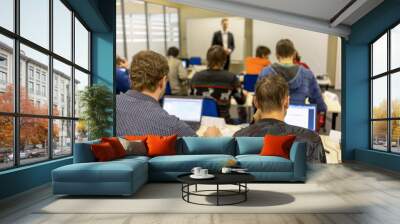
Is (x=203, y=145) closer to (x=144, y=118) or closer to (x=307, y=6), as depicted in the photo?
(x=144, y=118)

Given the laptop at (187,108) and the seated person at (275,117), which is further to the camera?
the laptop at (187,108)

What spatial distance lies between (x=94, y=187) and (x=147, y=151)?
144 cm

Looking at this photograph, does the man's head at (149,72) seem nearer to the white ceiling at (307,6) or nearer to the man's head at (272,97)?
the man's head at (272,97)

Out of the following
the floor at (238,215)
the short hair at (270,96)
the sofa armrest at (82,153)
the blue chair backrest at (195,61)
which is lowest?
the floor at (238,215)

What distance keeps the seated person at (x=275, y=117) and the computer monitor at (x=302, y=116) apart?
149mm

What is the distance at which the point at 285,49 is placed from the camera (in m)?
6.84

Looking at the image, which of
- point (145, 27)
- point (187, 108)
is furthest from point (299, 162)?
point (145, 27)

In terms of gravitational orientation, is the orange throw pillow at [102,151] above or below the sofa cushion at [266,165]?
above

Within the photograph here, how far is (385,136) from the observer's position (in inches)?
322

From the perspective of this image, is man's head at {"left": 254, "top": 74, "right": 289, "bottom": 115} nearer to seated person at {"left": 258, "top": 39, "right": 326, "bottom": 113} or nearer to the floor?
the floor

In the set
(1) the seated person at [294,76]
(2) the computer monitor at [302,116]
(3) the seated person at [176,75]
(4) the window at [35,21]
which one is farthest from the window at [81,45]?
(2) the computer monitor at [302,116]

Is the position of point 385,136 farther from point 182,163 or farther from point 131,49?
point 131,49

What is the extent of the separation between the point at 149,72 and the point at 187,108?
2.91ft

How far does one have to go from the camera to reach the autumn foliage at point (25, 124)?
4.74m
